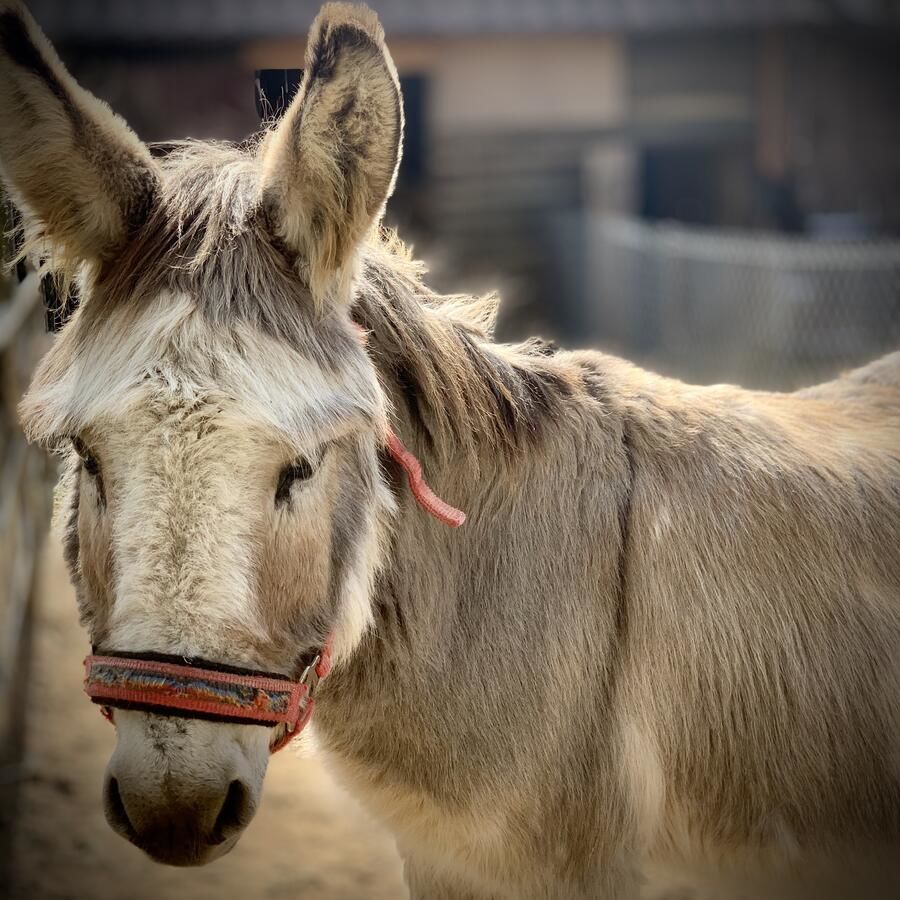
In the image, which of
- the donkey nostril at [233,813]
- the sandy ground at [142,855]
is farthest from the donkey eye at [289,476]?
the sandy ground at [142,855]

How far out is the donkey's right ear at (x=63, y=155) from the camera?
1608 mm

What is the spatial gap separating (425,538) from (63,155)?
989 mm

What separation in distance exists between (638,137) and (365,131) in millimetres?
12434

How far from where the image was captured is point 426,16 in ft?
39.0

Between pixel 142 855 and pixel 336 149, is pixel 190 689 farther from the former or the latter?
pixel 142 855

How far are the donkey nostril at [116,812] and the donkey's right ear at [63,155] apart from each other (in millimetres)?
920

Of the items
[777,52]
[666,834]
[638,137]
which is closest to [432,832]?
[666,834]

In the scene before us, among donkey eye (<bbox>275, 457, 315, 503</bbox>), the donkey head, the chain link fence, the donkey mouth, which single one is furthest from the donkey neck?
the chain link fence

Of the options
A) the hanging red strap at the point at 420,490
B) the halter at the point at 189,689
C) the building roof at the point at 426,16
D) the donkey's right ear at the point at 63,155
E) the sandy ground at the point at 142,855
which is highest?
the building roof at the point at 426,16

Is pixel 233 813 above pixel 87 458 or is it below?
below

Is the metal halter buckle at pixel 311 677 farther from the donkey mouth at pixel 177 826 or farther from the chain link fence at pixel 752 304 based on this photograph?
the chain link fence at pixel 752 304

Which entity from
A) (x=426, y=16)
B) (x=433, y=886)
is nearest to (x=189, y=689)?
(x=433, y=886)

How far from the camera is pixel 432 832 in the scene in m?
2.07

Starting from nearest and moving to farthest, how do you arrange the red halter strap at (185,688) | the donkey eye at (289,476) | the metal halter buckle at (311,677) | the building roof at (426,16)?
the red halter strap at (185,688) < the donkey eye at (289,476) < the metal halter buckle at (311,677) < the building roof at (426,16)
